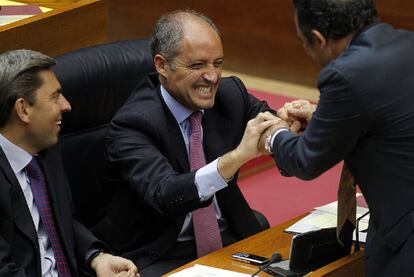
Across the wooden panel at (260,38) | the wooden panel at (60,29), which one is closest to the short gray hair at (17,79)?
the wooden panel at (60,29)

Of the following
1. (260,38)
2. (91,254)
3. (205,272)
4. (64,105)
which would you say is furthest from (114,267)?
(260,38)

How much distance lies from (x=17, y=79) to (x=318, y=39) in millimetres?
530

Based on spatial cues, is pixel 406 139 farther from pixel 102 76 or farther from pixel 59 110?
pixel 102 76

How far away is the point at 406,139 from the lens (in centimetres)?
135

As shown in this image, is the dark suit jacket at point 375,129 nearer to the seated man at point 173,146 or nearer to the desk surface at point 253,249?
the desk surface at point 253,249

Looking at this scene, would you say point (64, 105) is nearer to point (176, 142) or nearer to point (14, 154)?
point (14, 154)

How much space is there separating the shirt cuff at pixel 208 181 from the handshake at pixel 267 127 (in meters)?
0.07

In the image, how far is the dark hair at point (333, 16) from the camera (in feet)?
4.38

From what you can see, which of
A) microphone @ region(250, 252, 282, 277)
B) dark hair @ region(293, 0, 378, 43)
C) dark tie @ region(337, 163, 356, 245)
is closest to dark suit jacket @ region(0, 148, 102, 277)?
microphone @ region(250, 252, 282, 277)

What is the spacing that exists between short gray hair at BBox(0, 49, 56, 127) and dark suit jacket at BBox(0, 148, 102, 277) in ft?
0.27

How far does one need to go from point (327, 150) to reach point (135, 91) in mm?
608

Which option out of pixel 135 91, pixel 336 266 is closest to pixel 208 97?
pixel 135 91

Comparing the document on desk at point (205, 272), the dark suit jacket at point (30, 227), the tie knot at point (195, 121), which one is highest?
the tie knot at point (195, 121)

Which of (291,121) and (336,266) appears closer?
(336,266)
